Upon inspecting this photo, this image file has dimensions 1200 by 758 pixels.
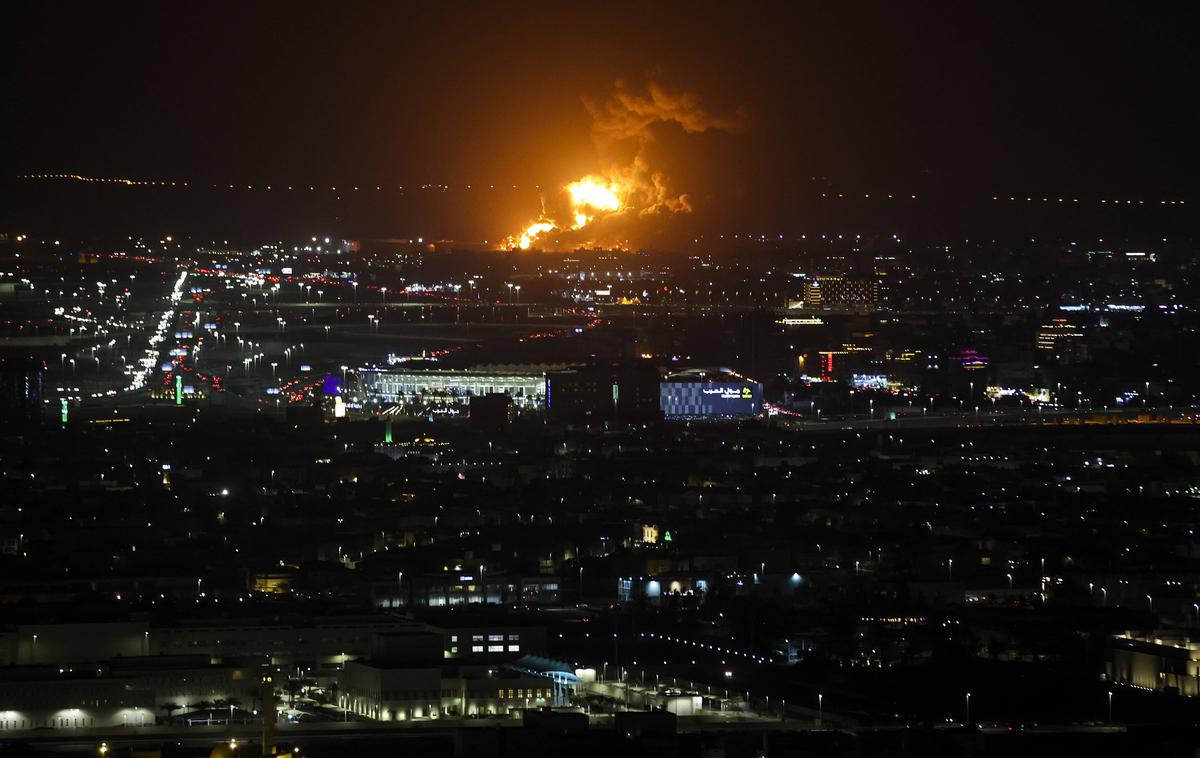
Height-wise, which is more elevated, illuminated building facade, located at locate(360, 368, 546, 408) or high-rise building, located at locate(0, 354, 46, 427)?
illuminated building facade, located at locate(360, 368, 546, 408)

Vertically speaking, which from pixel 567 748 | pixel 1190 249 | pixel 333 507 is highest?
pixel 1190 249

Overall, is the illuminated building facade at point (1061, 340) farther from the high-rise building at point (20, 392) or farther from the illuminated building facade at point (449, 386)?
the high-rise building at point (20, 392)

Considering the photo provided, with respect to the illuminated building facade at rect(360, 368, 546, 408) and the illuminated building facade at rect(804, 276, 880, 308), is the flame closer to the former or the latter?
the illuminated building facade at rect(804, 276, 880, 308)

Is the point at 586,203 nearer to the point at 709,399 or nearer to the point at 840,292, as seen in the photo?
the point at 840,292

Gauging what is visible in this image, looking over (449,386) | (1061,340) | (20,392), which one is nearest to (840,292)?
(1061,340)

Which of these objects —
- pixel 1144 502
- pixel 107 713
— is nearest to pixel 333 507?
pixel 1144 502

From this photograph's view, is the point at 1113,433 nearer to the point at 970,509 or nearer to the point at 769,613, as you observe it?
the point at 970,509

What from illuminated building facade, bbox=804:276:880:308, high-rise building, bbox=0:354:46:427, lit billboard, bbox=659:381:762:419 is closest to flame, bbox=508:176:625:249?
illuminated building facade, bbox=804:276:880:308

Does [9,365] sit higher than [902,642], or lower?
higher
